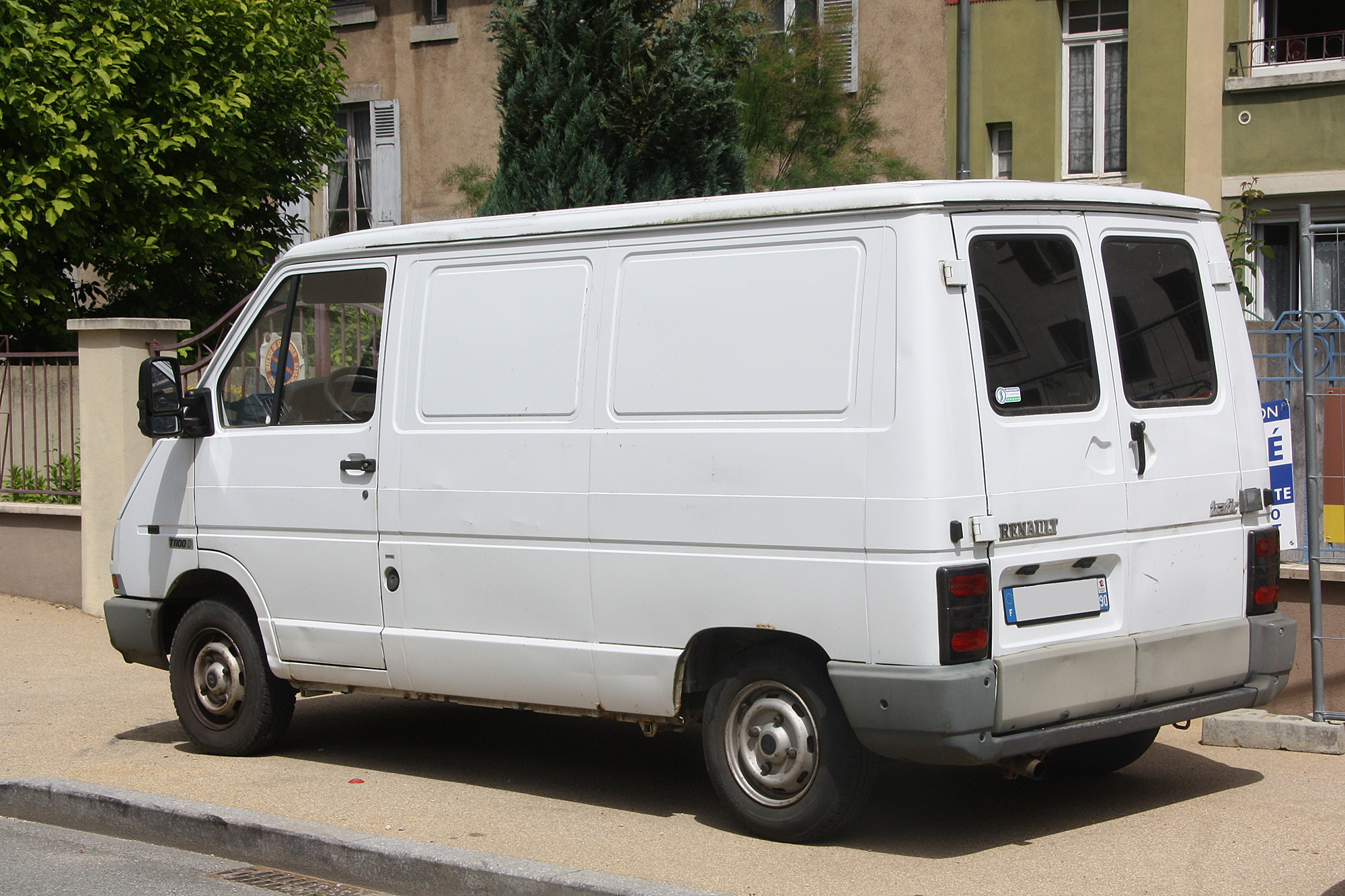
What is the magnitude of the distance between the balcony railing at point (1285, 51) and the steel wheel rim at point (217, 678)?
37.6 feet

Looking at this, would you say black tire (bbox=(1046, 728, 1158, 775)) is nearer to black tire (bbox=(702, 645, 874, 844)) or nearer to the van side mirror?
black tire (bbox=(702, 645, 874, 844))

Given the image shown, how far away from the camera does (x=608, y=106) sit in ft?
39.1

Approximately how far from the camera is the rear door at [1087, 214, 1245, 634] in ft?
18.5

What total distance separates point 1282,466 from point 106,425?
26.6 ft

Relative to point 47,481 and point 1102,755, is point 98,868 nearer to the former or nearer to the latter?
point 1102,755

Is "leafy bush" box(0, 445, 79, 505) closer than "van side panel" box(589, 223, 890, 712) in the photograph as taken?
No

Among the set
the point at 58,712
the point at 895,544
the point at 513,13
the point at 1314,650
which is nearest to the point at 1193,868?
the point at 895,544

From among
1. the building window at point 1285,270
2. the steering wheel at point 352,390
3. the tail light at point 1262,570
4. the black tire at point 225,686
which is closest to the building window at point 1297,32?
the building window at point 1285,270

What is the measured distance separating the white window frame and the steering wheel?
10.4 m

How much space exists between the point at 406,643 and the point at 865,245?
103 inches

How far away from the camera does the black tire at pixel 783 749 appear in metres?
5.41

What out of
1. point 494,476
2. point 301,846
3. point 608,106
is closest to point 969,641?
point 494,476

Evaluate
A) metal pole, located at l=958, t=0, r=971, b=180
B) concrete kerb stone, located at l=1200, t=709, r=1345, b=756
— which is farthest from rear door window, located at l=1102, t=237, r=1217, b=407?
metal pole, located at l=958, t=0, r=971, b=180

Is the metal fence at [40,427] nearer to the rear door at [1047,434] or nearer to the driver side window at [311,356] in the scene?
the driver side window at [311,356]
